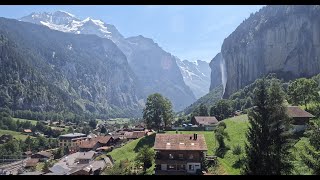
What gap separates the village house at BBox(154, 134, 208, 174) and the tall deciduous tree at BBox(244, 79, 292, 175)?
64.3 ft

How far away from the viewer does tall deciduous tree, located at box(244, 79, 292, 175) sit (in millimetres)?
17922

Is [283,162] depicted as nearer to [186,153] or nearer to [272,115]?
[272,115]

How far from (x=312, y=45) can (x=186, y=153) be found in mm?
160383

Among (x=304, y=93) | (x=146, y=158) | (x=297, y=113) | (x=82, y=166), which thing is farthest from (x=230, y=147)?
(x=82, y=166)

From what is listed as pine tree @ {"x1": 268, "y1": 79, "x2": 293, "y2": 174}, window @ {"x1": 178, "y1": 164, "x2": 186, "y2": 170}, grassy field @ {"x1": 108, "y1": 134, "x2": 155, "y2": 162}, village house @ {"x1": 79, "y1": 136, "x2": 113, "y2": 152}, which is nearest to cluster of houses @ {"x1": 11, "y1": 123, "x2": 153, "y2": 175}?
village house @ {"x1": 79, "y1": 136, "x2": 113, "y2": 152}

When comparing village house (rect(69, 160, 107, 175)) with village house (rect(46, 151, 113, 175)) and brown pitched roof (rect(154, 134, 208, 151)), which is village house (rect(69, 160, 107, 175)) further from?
brown pitched roof (rect(154, 134, 208, 151))

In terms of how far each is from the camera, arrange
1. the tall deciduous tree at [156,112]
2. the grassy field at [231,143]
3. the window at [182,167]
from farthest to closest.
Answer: the tall deciduous tree at [156,112] → the window at [182,167] → the grassy field at [231,143]

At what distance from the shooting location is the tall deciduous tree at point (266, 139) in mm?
17922

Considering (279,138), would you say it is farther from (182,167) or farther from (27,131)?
(27,131)

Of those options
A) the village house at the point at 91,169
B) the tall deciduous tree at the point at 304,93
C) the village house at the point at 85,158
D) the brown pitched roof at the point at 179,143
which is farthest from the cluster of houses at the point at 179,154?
the village house at the point at 85,158

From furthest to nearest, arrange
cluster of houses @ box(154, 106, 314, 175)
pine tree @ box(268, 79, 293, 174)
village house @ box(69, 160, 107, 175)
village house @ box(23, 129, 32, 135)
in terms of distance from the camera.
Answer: village house @ box(23, 129, 32, 135)
village house @ box(69, 160, 107, 175)
cluster of houses @ box(154, 106, 314, 175)
pine tree @ box(268, 79, 293, 174)

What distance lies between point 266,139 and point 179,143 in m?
25.2

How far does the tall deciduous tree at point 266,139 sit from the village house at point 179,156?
64.3 ft

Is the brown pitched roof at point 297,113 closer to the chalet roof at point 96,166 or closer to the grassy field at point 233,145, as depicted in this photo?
the grassy field at point 233,145
